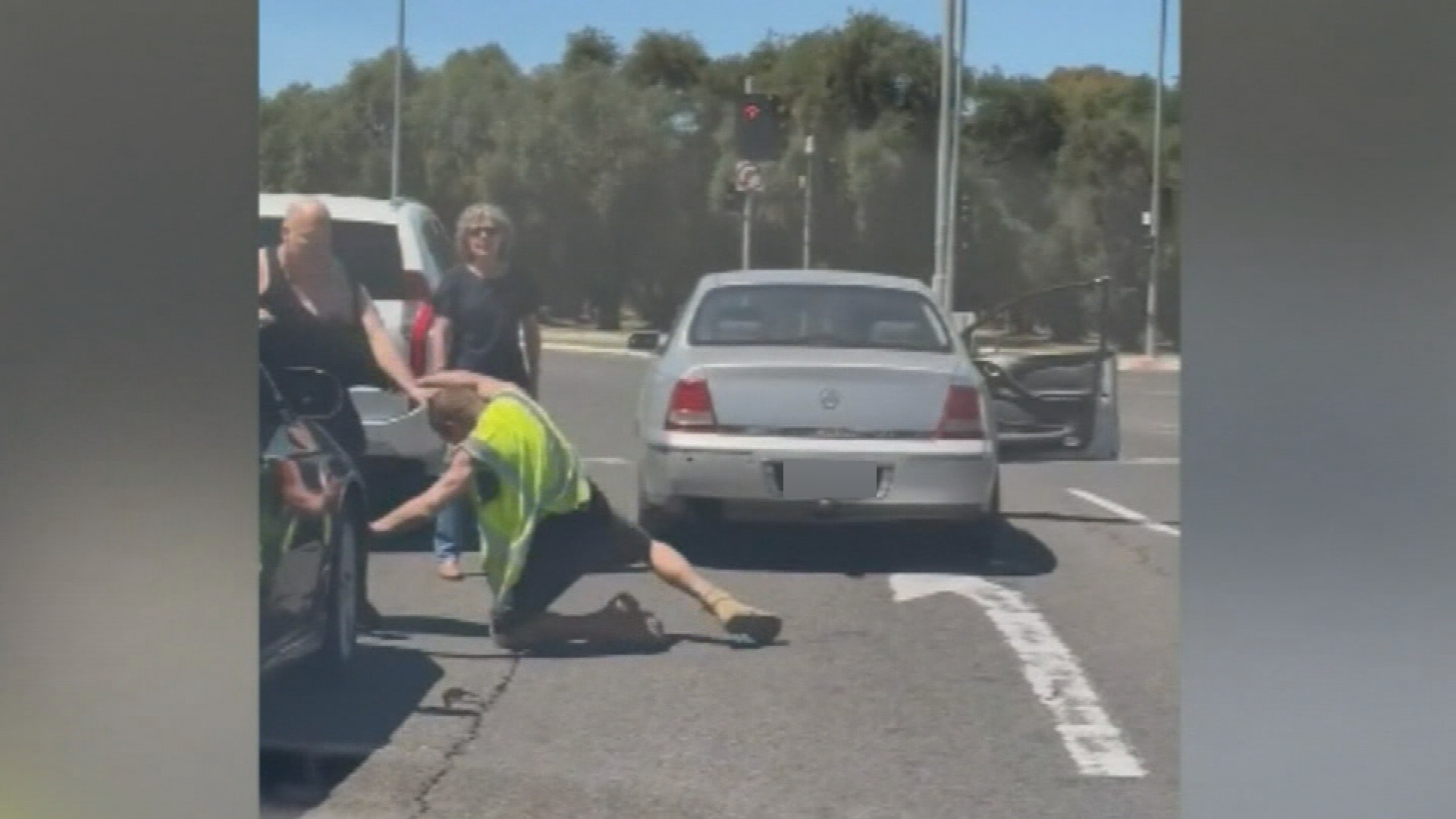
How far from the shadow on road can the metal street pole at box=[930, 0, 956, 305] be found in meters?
1.76

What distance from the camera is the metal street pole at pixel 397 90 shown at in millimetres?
6953

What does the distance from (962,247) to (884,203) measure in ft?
0.80

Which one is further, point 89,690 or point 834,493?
point 89,690

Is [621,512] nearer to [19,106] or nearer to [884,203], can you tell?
[884,203]

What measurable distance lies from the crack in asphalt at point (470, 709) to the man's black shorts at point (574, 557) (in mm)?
135

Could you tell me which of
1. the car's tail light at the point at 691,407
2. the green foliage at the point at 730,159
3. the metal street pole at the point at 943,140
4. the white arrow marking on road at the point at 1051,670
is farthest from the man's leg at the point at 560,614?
the metal street pole at the point at 943,140

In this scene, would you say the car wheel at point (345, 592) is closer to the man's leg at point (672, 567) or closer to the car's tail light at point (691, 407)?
the man's leg at point (672, 567)

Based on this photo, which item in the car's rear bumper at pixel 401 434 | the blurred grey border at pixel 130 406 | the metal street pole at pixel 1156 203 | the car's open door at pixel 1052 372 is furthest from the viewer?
the blurred grey border at pixel 130 406

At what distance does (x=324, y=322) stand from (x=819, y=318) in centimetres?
138

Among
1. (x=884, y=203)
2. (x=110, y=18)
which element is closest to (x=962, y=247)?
(x=884, y=203)

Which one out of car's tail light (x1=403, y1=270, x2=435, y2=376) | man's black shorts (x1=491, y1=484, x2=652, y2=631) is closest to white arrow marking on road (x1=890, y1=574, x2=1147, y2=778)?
man's black shorts (x1=491, y1=484, x2=652, y2=631)

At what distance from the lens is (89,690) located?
7.30 meters

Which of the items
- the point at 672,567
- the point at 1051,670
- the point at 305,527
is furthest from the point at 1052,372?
the point at 305,527

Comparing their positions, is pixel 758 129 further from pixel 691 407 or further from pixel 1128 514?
pixel 1128 514
